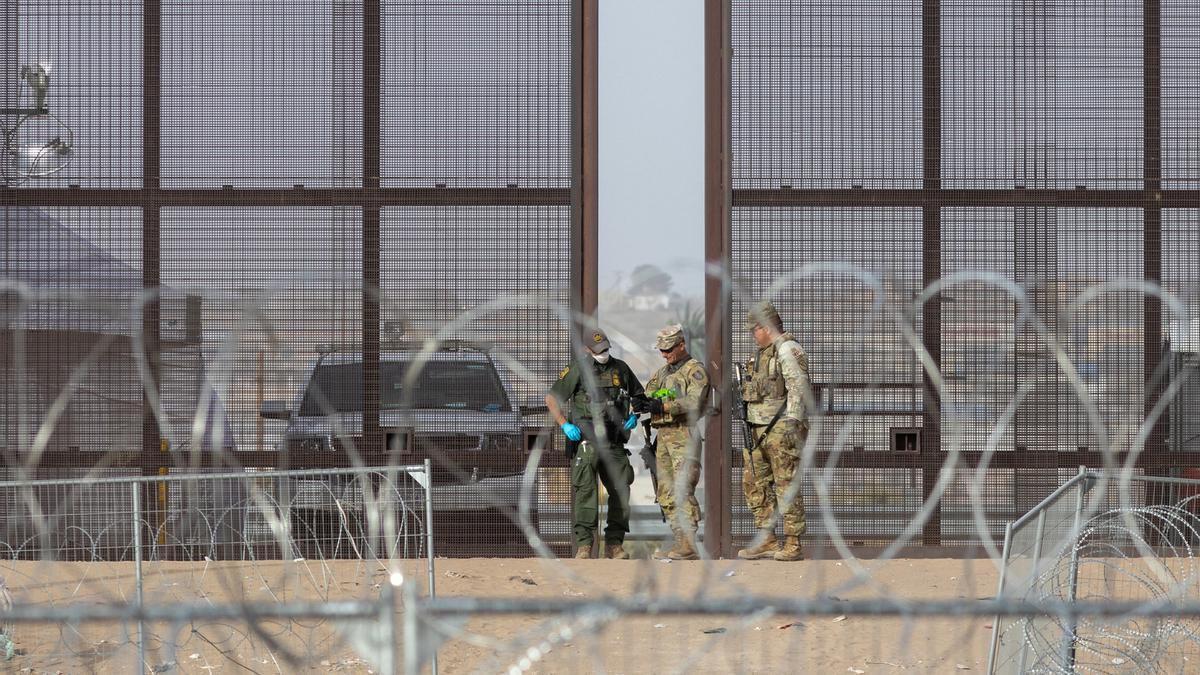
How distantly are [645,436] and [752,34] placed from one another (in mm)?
2997

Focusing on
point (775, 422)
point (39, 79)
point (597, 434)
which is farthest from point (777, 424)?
point (39, 79)

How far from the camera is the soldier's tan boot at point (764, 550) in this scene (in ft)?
31.2

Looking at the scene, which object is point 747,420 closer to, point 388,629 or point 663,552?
point 663,552

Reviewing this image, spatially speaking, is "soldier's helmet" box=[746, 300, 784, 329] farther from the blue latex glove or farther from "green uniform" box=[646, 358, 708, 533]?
the blue latex glove

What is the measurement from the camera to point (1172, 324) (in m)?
10.1

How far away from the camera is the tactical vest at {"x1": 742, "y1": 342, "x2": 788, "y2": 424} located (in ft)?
31.2

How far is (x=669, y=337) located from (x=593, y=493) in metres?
1.24

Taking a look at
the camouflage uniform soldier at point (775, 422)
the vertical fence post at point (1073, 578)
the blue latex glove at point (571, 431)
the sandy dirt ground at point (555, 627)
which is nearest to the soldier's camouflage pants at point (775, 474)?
the camouflage uniform soldier at point (775, 422)

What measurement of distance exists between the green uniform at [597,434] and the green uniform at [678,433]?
0.26 metres

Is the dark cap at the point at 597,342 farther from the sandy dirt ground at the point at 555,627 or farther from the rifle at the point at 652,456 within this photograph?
the sandy dirt ground at the point at 555,627

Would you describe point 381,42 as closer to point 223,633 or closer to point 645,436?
point 645,436

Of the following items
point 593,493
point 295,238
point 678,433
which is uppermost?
point 295,238

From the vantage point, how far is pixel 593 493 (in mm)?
9648

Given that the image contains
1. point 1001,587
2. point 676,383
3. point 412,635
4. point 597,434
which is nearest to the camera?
point 412,635
